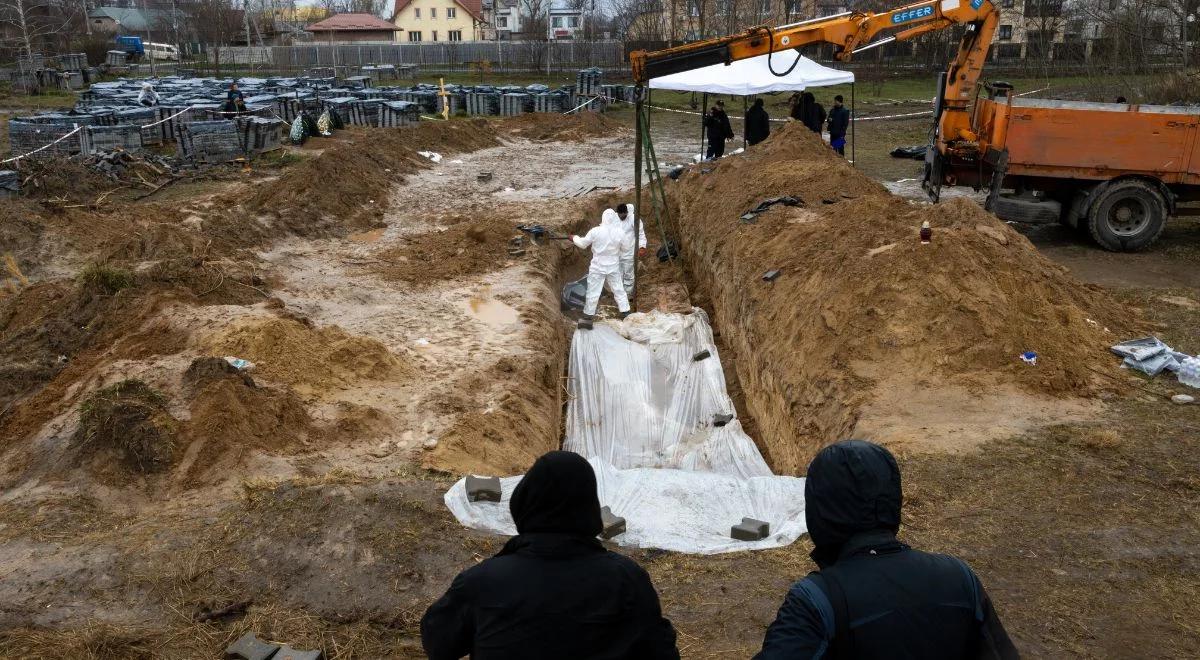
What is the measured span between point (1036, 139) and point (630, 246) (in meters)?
6.02

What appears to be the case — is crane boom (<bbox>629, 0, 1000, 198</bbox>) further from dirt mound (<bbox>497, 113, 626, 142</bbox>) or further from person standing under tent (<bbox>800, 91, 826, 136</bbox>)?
dirt mound (<bbox>497, 113, 626, 142</bbox>)

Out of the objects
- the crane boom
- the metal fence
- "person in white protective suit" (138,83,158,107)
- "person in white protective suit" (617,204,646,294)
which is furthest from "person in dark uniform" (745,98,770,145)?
the metal fence

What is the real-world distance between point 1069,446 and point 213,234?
11803 millimetres

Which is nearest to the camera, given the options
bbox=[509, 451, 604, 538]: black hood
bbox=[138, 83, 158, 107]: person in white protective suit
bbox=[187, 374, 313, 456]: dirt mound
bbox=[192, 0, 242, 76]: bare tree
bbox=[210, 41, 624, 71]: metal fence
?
bbox=[509, 451, 604, 538]: black hood

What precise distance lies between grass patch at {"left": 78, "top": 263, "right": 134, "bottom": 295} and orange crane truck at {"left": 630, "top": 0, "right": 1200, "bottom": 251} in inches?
269

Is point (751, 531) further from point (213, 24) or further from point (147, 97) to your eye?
point (213, 24)

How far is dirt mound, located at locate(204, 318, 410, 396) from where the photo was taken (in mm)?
9039

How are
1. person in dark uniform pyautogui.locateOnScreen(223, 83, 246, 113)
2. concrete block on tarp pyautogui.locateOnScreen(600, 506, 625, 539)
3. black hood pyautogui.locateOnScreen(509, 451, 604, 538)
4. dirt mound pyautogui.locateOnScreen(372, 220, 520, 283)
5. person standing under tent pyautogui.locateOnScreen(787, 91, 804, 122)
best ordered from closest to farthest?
black hood pyautogui.locateOnScreen(509, 451, 604, 538)
concrete block on tarp pyautogui.locateOnScreen(600, 506, 625, 539)
dirt mound pyautogui.locateOnScreen(372, 220, 520, 283)
person standing under tent pyautogui.locateOnScreen(787, 91, 804, 122)
person in dark uniform pyautogui.locateOnScreen(223, 83, 246, 113)

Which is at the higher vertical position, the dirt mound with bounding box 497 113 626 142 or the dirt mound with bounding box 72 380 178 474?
the dirt mound with bounding box 497 113 626 142

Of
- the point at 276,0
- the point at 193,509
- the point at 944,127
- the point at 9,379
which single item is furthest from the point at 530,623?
the point at 276,0

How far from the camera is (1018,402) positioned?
7.69m

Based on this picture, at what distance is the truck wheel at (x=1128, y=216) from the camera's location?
507 inches

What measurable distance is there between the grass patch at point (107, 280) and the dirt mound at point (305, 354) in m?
2.11

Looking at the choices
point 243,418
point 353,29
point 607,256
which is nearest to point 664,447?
point 607,256
